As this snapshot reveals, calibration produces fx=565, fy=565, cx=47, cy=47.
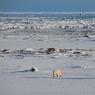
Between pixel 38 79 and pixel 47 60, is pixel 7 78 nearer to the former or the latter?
pixel 38 79

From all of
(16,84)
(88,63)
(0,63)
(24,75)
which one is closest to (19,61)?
(0,63)

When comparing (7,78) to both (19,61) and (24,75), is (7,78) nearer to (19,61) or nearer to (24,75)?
(24,75)

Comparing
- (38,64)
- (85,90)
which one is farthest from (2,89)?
(38,64)

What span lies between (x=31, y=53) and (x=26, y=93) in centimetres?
1418

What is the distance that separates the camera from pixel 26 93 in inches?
554

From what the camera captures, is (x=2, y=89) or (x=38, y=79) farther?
(x=38, y=79)

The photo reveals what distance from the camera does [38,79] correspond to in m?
17.1

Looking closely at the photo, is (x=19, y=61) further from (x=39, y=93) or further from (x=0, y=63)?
(x=39, y=93)

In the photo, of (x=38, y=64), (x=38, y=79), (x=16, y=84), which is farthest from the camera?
(x=38, y=64)

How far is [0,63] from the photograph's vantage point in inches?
899

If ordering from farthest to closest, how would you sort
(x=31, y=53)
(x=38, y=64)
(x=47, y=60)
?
(x=31, y=53)
(x=47, y=60)
(x=38, y=64)

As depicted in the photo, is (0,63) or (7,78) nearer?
(7,78)

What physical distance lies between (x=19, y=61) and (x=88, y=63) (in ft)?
10.2

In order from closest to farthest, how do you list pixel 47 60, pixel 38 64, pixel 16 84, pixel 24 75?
pixel 16 84, pixel 24 75, pixel 38 64, pixel 47 60
